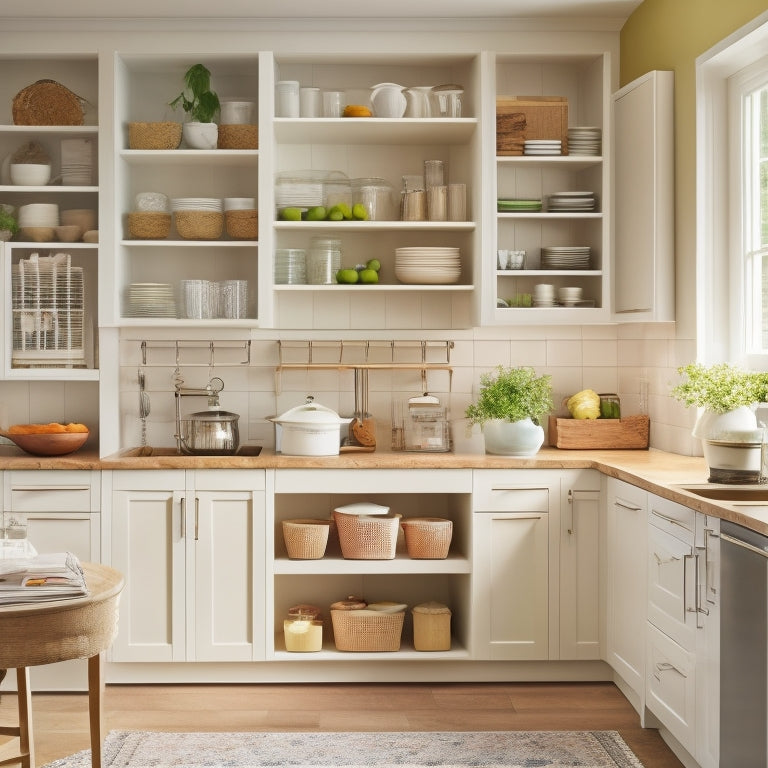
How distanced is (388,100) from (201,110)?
812 mm

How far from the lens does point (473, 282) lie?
4.36 meters

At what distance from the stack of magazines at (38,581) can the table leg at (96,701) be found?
1.08 ft

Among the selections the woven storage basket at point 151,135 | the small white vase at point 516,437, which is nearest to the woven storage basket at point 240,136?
the woven storage basket at point 151,135

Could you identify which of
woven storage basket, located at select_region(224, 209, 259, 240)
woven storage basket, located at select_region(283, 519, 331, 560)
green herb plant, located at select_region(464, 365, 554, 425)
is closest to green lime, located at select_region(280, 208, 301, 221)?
woven storage basket, located at select_region(224, 209, 259, 240)

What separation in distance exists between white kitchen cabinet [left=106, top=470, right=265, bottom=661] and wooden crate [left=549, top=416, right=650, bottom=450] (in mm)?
1395

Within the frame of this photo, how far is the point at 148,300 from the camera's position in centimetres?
418

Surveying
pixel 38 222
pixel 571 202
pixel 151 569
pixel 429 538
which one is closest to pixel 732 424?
pixel 429 538

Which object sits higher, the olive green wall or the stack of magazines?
the olive green wall

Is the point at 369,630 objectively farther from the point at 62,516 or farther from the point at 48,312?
the point at 48,312

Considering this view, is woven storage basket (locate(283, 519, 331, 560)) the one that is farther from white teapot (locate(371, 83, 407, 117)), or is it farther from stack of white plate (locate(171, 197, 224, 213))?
white teapot (locate(371, 83, 407, 117))

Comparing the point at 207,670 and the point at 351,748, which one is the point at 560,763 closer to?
the point at 351,748

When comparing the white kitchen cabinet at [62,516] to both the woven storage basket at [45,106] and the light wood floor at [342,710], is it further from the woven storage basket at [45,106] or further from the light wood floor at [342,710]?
the woven storage basket at [45,106]

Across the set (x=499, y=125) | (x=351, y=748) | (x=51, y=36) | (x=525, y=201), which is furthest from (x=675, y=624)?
(x=51, y=36)

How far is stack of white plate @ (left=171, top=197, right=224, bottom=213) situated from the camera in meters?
4.23
